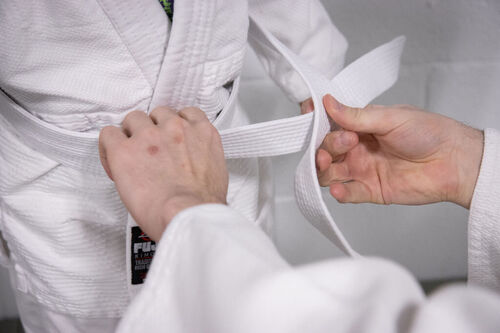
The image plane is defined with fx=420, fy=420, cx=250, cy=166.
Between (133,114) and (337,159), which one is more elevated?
(133,114)

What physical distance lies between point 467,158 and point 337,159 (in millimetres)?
133

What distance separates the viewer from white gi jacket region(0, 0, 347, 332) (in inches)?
11.6

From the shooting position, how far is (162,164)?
0.91ft

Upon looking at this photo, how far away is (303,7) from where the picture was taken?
1.39 feet

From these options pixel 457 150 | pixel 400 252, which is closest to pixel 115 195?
pixel 457 150

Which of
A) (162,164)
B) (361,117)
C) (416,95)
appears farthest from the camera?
(416,95)

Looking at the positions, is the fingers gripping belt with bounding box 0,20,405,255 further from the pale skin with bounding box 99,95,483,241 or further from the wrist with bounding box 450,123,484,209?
the wrist with bounding box 450,123,484,209

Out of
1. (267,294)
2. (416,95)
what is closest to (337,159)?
(416,95)

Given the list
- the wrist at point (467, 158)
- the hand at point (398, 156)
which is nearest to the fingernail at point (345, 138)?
the hand at point (398, 156)

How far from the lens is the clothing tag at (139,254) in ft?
1.17

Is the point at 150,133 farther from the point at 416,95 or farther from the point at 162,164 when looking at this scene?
the point at 416,95

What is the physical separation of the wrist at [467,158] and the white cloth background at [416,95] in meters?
0.19

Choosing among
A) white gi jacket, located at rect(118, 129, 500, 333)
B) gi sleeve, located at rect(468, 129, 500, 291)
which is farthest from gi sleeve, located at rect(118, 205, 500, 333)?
gi sleeve, located at rect(468, 129, 500, 291)

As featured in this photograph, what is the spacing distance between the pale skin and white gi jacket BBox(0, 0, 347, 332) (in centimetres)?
3
